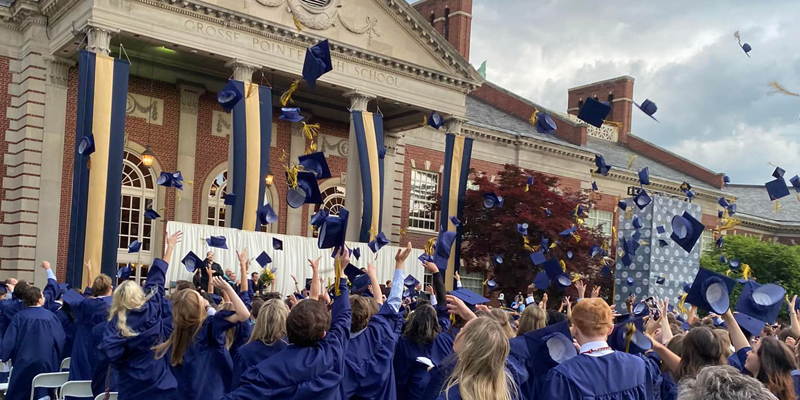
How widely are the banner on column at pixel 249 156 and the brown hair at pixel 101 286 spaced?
11977 mm

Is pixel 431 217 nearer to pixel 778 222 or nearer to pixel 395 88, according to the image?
pixel 395 88

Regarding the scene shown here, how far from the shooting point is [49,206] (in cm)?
1975

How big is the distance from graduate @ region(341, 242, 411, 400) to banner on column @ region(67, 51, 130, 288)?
13166 mm

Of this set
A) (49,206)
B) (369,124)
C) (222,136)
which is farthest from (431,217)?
(49,206)

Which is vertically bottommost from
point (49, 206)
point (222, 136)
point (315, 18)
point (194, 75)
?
point (49, 206)

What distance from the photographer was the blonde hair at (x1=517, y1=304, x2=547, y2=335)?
5.26m

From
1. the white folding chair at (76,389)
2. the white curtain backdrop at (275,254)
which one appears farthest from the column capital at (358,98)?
the white folding chair at (76,389)

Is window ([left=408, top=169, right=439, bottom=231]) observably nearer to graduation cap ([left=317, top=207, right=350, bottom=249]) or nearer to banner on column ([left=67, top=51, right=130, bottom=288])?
banner on column ([left=67, top=51, right=130, bottom=288])

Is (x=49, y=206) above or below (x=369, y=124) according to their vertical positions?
below

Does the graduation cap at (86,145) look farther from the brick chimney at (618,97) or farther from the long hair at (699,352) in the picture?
the brick chimney at (618,97)

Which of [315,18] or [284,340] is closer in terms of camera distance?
[284,340]

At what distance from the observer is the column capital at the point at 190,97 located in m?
22.6

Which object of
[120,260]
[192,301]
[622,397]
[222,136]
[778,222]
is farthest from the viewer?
[778,222]

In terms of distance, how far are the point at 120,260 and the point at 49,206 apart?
8.94 feet
